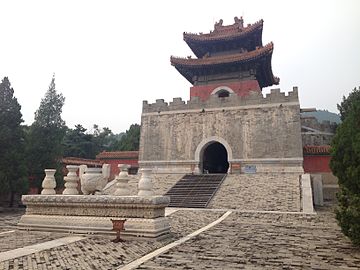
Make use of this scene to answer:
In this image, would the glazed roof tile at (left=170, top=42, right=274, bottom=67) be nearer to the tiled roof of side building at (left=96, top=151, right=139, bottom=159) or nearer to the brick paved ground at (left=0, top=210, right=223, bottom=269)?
the tiled roof of side building at (left=96, top=151, right=139, bottom=159)

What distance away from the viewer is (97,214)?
6.76m

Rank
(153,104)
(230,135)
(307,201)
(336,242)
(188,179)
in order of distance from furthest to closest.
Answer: (153,104) → (230,135) → (188,179) → (307,201) → (336,242)

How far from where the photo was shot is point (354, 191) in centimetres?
595

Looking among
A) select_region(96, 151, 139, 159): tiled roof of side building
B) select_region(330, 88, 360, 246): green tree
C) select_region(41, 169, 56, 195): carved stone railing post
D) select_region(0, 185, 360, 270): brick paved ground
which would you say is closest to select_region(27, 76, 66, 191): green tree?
select_region(96, 151, 139, 159): tiled roof of side building

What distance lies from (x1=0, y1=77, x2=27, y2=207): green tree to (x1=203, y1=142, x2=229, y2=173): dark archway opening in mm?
9476

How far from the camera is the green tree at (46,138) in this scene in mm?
15023

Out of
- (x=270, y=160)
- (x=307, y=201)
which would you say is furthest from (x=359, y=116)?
(x=270, y=160)

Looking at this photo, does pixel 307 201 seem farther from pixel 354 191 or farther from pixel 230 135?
pixel 230 135

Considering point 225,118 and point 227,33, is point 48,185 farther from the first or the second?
point 227,33

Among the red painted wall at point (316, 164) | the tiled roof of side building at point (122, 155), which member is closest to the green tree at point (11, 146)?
the tiled roof of side building at point (122, 155)

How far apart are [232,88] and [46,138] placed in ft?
35.8

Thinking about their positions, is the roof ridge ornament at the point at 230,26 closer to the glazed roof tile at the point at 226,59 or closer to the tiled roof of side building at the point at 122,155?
the glazed roof tile at the point at 226,59

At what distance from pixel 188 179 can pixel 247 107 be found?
17.2 ft

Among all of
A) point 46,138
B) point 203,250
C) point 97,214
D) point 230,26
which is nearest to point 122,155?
point 46,138
